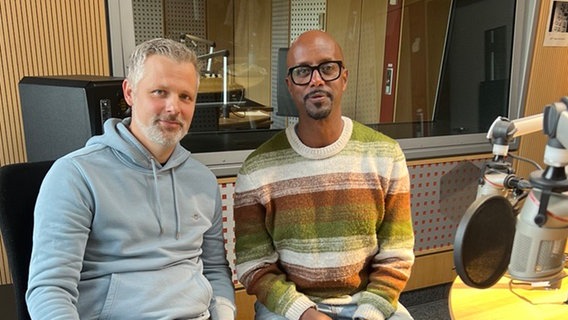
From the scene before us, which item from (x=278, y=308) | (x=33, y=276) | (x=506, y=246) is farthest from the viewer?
(x=278, y=308)

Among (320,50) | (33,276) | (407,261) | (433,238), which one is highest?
(320,50)

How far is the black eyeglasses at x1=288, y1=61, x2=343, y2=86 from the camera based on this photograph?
4.83 ft

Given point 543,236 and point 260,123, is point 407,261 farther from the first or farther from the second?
point 260,123

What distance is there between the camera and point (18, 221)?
1153 millimetres

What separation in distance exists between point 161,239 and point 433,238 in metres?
1.79

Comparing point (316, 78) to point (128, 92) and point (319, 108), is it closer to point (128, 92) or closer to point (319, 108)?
point (319, 108)

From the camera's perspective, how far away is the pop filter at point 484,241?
83 centimetres

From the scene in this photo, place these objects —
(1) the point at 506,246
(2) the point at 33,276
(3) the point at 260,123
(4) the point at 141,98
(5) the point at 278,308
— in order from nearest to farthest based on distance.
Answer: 1. (1) the point at 506,246
2. (2) the point at 33,276
3. (4) the point at 141,98
4. (5) the point at 278,308
5. (3) the point at 260,123

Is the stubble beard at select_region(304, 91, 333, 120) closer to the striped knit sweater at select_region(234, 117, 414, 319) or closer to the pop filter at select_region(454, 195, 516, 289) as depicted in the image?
the striped knit sweater at select_region(234, 117, 414, 319)

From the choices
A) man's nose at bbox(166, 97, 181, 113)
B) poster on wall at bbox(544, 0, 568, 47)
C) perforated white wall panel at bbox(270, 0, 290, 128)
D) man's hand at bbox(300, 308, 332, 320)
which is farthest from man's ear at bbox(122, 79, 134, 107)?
poster on wall at bbox(544, 0, 568, 47)

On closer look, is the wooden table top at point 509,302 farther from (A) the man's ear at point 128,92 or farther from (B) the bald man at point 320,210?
(A) the man's ear at point 128,92

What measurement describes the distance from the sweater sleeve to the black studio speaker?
2.95 feet

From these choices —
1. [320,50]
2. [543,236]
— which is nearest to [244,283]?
[320,50]

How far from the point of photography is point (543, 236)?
0.98 m
